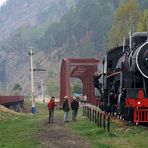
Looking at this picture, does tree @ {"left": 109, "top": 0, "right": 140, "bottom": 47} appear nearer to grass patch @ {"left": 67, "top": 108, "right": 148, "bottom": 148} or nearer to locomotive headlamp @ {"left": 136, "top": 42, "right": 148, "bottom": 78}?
locomotive headlamp @ {"left": 136, "top": 42, "right": 148, "bottom": 78}

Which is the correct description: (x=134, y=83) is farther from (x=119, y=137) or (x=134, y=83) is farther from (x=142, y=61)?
(x=119, y=137)

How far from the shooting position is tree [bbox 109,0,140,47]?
86544 millimetres

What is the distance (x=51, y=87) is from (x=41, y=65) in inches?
1758

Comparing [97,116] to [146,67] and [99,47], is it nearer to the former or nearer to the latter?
[146,67]

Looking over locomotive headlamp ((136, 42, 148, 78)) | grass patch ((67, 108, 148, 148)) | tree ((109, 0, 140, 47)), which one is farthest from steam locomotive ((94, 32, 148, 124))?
tree ((109, 0, 140, 47))

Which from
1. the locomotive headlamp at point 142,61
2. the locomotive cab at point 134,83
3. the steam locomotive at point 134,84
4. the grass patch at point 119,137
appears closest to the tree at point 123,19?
the steam locomotive at point 134,84

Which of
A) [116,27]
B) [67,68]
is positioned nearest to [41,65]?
[116,27]

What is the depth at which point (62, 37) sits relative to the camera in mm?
193875

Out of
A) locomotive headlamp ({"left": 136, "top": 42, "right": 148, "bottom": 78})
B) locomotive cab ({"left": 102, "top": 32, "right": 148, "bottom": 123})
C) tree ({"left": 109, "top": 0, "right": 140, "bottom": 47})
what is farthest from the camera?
tree ({"left": 109, "top": 0, "right": 140, "bottom": 47})

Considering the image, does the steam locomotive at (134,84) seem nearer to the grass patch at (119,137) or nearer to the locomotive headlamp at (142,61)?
the locomotive headlamp at (142,61)

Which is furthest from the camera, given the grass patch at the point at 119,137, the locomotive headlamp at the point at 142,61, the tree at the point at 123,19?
the tree at the point at 123,19

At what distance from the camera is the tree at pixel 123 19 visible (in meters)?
86.5

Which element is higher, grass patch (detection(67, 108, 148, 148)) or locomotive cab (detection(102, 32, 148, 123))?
locomotive cab (detection(102, 32, 148, 123))

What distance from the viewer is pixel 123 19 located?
88.0 m
